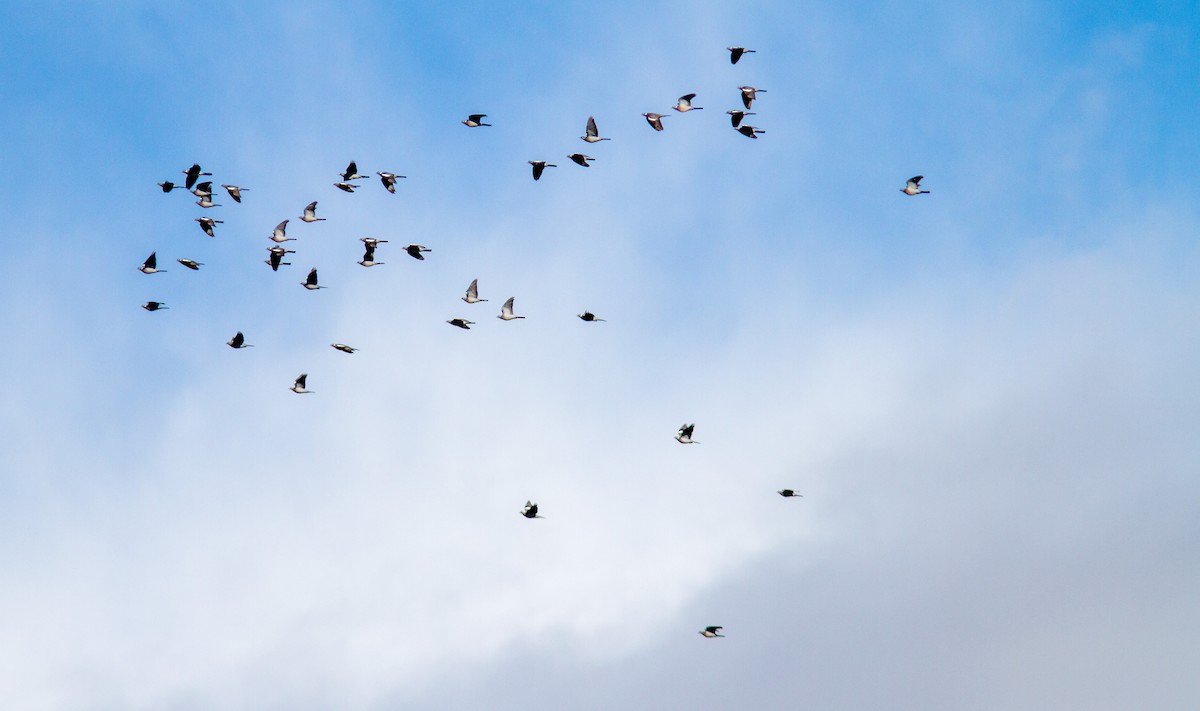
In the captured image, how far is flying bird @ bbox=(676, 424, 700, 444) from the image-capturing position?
9912cm

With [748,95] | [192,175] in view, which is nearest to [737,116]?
[748,95]

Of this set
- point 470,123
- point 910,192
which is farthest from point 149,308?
point 910,192

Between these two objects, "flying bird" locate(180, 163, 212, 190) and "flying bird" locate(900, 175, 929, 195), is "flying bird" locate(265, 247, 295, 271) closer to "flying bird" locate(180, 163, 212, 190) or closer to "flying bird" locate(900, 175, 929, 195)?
"flying bird" locate(180, 163, 212, 190)

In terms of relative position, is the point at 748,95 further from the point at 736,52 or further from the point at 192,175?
the point at 192,175

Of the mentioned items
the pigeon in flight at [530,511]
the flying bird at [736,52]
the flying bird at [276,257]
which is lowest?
the pigeon in flight at [530,511]

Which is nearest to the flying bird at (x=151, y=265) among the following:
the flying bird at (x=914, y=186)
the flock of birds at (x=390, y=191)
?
the flock of birds at (x=390, y=191)

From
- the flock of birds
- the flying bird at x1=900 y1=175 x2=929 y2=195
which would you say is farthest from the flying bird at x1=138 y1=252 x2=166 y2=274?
A: the flying bird at x1=900 y1=175 x2=929 y2=195

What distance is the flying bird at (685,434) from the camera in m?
99.1

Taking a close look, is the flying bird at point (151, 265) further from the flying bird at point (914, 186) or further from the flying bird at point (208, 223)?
the flying bird at point (914, 186)

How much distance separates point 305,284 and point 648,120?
27191mm

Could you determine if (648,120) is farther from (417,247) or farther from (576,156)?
(417,247)

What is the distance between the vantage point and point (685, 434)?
99.6 metres

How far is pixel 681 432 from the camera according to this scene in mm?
99625

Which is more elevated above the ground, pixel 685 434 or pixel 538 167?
pixel 538 167
